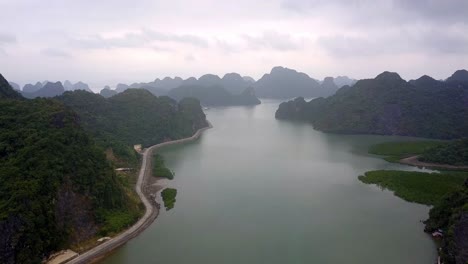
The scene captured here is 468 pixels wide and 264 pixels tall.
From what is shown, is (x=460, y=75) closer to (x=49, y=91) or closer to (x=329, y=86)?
(x=329, y=86)

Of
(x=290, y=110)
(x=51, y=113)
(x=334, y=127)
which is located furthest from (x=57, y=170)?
(x=290, y=110)

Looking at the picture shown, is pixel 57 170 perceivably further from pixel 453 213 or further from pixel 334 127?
pixel 334 127

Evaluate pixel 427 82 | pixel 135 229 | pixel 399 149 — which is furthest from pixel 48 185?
pixel 427 82

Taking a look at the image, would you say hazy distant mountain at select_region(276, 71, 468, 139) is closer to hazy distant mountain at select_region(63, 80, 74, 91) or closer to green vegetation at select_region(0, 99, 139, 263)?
green vegetation at select_region(0, 99, 139, 263)

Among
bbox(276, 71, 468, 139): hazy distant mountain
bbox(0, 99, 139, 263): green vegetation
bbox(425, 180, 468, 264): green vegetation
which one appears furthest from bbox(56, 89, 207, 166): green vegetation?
bbox(425, 180, 468, 264): green vegetation

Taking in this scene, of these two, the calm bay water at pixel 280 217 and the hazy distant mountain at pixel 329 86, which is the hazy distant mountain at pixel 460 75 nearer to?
the hazy distant mountain at pixel 329 86

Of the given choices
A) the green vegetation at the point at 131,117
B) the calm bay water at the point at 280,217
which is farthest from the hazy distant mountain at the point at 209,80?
the calm bay water at the point at 280,217
